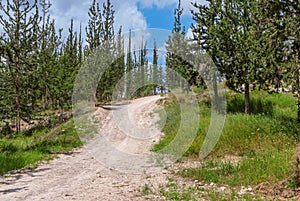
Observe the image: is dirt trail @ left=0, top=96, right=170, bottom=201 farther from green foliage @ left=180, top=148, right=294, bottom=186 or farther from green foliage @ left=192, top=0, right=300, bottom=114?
green foliage @ left=192, top=0, right=300, bottom=114

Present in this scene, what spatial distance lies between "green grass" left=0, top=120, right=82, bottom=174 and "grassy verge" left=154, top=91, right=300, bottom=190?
4.20 meters

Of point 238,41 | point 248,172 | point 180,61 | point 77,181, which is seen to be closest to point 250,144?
point 248,172

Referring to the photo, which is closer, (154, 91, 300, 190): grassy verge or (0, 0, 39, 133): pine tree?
(154, 91, 300, 190): grassy verge

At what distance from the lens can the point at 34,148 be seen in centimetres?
1251

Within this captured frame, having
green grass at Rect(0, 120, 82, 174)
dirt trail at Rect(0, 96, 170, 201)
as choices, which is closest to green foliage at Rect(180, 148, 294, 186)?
dirt trail at Rect(0, 96, 170, 201)

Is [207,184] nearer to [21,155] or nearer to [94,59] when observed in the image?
[21,155]

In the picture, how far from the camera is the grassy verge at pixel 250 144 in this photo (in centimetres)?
685

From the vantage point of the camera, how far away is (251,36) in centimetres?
1473

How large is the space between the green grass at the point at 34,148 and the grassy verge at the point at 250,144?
420 cm

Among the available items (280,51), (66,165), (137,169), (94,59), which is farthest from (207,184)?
(94,59)

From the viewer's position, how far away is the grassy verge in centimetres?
685

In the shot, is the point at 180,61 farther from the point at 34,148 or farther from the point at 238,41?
the point at 34,148

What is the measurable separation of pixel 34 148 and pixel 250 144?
26.7 feet

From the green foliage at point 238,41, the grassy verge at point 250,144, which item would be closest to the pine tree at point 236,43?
the green foliage at point 238,41
